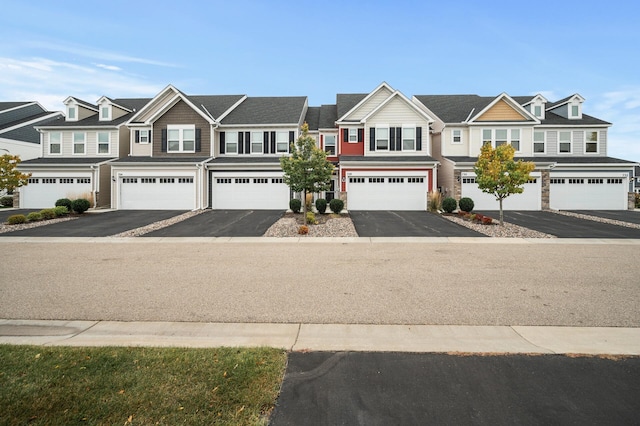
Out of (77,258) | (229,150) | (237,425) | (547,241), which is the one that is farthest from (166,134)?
(237,425)

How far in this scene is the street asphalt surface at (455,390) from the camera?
3.36 m

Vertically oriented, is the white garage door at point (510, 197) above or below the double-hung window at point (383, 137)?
below

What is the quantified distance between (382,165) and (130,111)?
23.2 metres

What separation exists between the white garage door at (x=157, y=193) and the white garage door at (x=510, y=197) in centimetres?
1952

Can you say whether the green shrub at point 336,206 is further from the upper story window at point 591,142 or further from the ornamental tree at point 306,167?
the upper story window at point 591,142

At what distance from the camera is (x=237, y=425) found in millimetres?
3152

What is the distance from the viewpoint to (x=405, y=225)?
1817cm

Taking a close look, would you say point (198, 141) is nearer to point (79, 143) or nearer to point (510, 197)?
point (79, 143)

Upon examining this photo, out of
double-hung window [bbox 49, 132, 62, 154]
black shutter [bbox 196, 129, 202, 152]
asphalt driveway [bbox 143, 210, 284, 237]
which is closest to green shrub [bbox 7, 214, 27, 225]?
asphalt driveway [bbox 143, 210, 284, 237]

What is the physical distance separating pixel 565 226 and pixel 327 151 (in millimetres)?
14340

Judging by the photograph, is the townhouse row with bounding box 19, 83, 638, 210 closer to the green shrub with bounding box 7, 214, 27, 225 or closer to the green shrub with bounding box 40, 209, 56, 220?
the green shrub with bounding box 40, 209, 56, 220

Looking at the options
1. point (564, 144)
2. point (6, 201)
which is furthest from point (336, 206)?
point (6, 201)

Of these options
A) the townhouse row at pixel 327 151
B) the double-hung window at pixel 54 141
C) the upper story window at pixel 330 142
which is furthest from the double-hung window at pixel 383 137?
the double-hung window at pixel 54 141

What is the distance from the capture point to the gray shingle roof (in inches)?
1110
